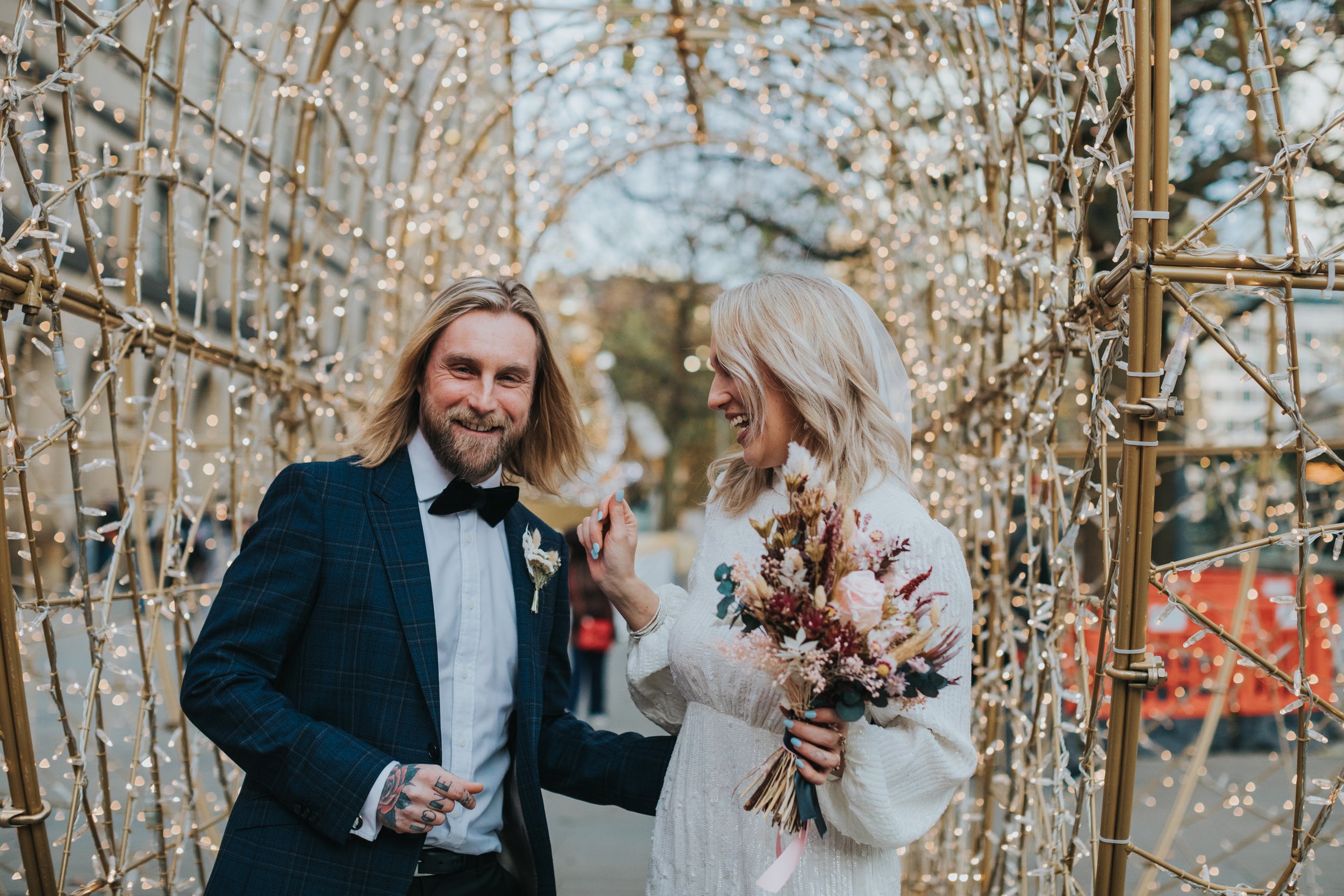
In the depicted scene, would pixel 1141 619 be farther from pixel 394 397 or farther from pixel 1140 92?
pixel 394 397

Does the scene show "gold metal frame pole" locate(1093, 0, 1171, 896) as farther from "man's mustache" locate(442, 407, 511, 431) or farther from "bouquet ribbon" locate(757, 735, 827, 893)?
"man's mustache" locate(442, 407, 511, 431)

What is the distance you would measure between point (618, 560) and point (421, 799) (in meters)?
0.62

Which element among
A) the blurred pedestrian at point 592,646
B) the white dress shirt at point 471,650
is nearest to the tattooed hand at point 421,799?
the white dress shirt at point 471,650

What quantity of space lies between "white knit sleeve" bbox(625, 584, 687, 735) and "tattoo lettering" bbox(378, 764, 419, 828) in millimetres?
514

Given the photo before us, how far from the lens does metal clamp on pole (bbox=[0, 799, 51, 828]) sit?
1.72m

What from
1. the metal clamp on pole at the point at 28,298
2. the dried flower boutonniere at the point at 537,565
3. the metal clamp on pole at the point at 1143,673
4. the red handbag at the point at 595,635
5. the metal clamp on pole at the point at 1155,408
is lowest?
the red handbag at the point at 595,635

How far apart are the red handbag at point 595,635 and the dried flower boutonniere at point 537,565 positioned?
16.4ft

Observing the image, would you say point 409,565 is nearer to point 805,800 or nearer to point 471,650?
point 471,650

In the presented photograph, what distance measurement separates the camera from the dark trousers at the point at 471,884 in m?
1.93

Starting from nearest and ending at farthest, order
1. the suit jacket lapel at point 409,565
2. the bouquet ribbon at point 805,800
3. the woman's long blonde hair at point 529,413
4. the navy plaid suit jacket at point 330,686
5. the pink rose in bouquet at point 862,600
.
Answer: the pink rose in bouquet at point 862,600 < the bouquet ribbon at point 805,800 < the navy plaid suit jacket at point 330,686 < the suit jacket lapel at point 409,565 < the woman's long blonde hair at point 529,413

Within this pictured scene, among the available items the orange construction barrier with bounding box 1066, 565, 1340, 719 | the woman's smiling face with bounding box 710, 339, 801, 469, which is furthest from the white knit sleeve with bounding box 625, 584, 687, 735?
the orange construction barrier with bounding box 1066, 565, 1340, 719

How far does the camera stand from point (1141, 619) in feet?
5.50

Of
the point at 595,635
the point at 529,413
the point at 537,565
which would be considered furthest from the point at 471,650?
the point at 595,635

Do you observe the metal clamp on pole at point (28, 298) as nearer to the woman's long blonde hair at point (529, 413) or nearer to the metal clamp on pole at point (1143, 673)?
the woman's long blonde hair at point (529, 413)
